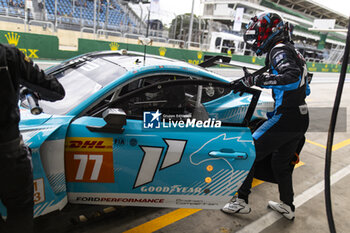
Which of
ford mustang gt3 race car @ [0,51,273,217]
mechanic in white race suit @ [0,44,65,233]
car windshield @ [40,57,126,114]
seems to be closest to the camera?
mechanic in white race suit @ [0,44,65,233]

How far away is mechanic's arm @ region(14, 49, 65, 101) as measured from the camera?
1.59 m

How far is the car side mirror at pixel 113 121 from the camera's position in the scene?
1.92 metres

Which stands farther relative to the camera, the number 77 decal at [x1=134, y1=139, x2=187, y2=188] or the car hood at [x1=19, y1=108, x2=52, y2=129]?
the number 77 decal at [x1=134, y1=139, x2=187, y2=188]

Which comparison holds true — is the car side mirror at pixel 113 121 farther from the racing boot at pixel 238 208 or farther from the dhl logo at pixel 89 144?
the racing boot at pixel 238 208

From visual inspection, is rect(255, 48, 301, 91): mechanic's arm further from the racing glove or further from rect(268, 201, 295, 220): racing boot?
rect(268, 201, 295, 220): racing boot

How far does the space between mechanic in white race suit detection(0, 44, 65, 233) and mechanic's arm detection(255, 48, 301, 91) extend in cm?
179

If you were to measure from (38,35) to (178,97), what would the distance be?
10.9 meters

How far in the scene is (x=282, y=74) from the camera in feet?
7.98

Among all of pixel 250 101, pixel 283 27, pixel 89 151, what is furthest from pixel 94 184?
pixel 283 27

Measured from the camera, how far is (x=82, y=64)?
9.44 feet

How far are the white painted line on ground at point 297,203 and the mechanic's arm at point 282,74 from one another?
1.41m

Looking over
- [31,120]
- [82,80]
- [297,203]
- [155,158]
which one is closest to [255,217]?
[297,203]

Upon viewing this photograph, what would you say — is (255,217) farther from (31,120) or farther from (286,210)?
(31,120)

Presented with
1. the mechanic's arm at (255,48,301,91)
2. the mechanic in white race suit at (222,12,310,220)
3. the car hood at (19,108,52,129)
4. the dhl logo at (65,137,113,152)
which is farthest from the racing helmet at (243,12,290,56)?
the car hood at (19,108,52,129)
